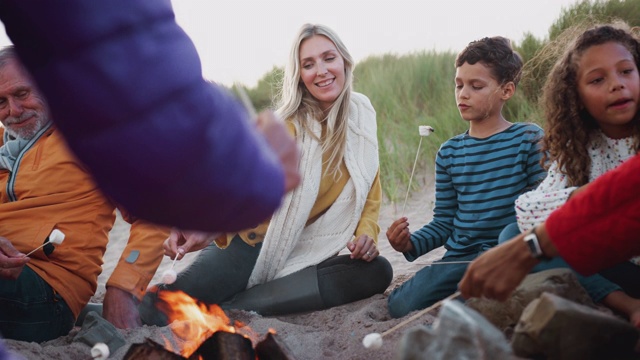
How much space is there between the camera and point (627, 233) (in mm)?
1843

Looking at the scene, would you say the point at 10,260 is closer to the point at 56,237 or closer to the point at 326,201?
the point at 56,237

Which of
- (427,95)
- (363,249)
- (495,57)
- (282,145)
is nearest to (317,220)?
(363,249)

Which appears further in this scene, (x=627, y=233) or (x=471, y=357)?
(x=627, y=233)

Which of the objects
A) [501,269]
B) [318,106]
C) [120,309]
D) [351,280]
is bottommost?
[120,309]

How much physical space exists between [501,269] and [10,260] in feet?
7.99

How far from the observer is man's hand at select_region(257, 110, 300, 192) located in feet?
3.91

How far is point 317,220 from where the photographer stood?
167 inches

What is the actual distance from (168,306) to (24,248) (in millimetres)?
831

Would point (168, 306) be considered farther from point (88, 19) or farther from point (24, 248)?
point (88, 19)

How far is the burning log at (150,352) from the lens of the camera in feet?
8.04

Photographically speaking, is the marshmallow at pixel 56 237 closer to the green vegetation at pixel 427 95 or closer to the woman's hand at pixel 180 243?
the woman's hand at pixel 180 243

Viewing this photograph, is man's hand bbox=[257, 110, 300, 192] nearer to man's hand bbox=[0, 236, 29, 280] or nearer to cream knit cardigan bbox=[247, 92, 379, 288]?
man's hand bbox=[0, 236, 29, 280]

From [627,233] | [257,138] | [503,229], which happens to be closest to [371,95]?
[503,229]

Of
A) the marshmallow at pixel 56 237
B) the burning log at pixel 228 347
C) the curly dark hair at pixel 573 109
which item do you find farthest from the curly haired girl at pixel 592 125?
the marshmallow at pixel 56 237
